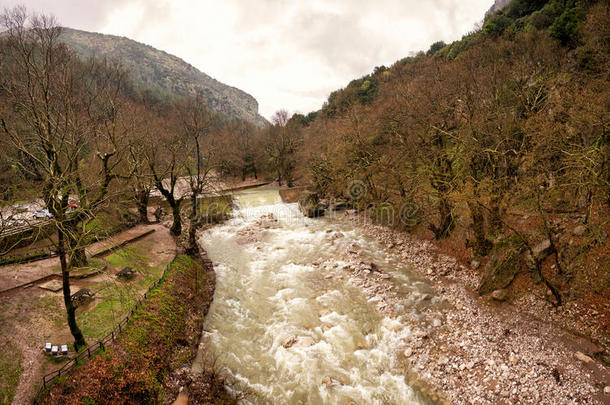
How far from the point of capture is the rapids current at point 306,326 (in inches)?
350

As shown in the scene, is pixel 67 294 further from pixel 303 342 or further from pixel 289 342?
pixel 303 342

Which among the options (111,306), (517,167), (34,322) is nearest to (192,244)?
(111,306)

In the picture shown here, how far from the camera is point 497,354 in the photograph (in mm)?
9016

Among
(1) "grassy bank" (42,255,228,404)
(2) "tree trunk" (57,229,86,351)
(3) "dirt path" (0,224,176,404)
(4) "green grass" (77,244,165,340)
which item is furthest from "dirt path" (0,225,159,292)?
(1) "grassy bank" (42,255,228,404)

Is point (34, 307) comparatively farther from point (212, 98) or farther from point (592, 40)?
point (212, 98)

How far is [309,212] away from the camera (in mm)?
28203

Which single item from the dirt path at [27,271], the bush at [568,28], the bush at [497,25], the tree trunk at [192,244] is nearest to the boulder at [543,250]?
the dirt path at [27,271]

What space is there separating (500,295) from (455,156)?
714 centimetres

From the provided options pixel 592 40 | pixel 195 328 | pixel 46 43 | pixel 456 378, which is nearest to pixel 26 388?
pixel 195 328

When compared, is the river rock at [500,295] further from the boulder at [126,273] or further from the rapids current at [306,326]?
the boulder at [126,273]

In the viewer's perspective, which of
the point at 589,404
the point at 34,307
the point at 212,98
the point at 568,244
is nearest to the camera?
the point at 589,404

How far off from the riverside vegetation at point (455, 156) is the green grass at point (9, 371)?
1313 millimetres

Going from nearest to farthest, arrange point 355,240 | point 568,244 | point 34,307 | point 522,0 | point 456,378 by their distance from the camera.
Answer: point 456,378 < point 34,307 < point 568,244 < point 355,240 < point 522,0

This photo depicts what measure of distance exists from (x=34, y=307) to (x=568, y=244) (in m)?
20.6
